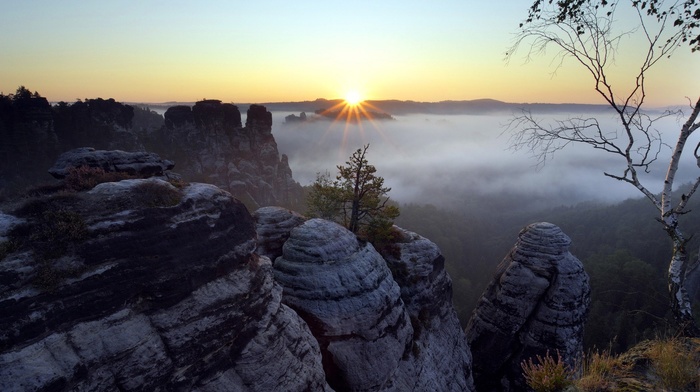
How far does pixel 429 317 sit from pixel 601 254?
322ft

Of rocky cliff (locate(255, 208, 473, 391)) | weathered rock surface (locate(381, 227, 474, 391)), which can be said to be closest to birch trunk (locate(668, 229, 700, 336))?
rocky cliff (locate(255, 208, 473, 391))

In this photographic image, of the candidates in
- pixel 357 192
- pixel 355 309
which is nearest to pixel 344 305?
pixel 355 309

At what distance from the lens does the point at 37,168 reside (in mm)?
65125

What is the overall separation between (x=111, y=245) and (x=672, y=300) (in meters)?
18.3

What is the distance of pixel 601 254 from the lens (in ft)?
316

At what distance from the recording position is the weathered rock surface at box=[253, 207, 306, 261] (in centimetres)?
2169

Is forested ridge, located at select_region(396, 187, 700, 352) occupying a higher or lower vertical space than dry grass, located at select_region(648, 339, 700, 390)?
lower

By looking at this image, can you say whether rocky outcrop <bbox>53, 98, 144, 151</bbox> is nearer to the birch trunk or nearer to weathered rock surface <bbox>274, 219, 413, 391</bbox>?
weathered rock surface <bbox>274, 219, 413, 391</bbox>

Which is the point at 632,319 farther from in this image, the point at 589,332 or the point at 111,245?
the point at 111,245

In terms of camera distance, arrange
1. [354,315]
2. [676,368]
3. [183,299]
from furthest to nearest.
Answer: [354,315]
[183,299]
[676,368]

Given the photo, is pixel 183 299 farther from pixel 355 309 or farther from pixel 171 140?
pixel 171 140

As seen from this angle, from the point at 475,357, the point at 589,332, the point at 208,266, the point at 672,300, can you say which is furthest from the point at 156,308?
the point at 589,332

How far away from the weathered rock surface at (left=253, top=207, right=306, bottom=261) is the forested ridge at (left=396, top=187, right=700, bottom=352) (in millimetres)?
25186

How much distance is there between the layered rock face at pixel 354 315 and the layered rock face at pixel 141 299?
149 inches
